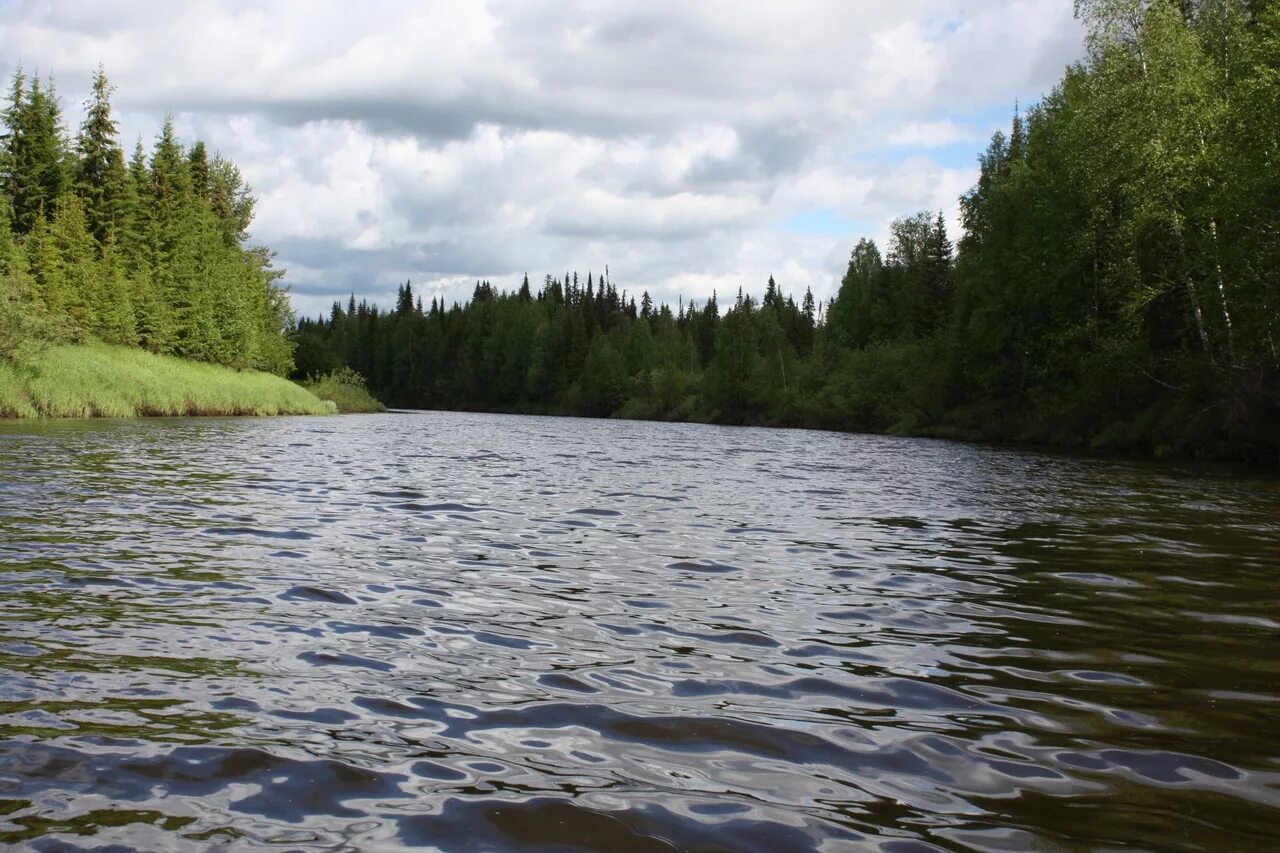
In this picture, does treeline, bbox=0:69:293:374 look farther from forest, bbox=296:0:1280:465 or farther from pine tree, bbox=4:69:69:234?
forest, bbox=296:0:1280:465

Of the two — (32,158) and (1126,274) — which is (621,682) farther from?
(32,158)

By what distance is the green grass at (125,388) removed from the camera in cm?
3355

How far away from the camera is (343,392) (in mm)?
75625

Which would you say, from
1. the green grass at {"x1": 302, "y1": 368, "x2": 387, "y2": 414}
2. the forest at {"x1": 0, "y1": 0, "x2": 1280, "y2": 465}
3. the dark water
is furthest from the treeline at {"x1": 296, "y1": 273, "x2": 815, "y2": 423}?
the dark water

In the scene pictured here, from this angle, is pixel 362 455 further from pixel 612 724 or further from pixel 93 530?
pixel 612 724

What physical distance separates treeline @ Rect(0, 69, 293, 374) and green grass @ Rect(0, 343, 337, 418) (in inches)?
67.2

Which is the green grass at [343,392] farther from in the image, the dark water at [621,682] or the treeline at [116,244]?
the dark water at [621,682]

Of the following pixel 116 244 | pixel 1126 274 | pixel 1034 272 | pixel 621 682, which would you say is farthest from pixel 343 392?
pixel 621 682

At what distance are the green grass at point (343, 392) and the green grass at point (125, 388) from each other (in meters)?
13.2

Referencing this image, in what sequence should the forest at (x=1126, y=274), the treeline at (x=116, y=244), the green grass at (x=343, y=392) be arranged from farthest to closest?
the green grass at (x=343, y=392), the treeline at (x=116, y=244), the forest at (x=1126, y=274)

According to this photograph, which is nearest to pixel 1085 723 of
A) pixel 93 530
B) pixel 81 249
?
pixel 93 530

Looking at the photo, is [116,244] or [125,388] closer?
[125,388]

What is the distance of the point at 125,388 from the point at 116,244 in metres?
21.4

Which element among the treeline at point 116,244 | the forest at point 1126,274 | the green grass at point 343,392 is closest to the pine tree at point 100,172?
the treeline at point 116,244
